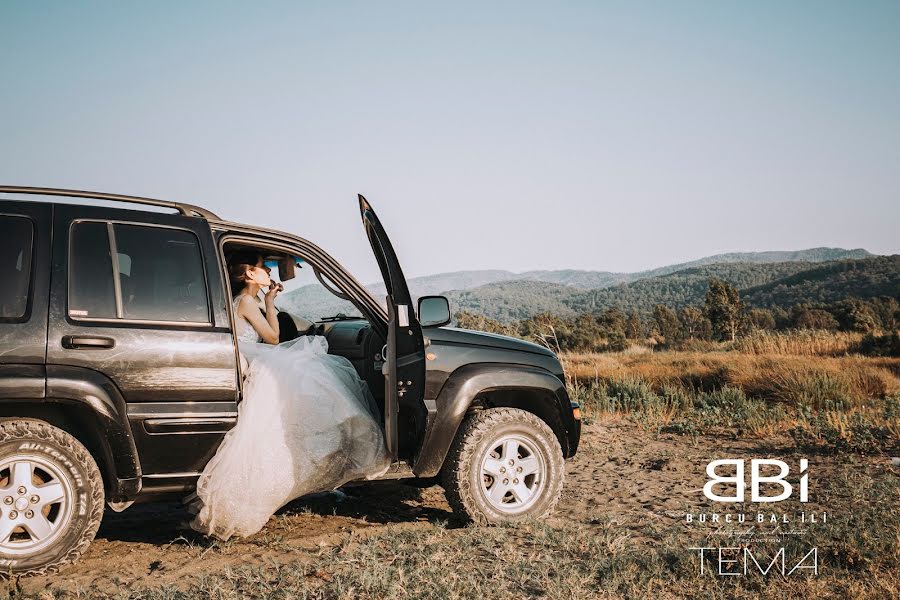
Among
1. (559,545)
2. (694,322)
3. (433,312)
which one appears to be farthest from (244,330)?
(694,322)

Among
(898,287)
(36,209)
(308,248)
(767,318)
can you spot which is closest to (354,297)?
(308,248)

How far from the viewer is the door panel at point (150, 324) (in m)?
4.36

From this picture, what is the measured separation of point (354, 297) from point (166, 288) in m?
1.32

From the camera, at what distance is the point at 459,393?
17.1 feet

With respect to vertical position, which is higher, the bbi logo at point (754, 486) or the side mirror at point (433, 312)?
the side mirror at point (433, 312)

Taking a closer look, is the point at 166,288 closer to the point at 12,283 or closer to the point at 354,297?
the point at 12,283

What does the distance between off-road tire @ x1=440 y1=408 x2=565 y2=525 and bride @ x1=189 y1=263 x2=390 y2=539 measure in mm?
517

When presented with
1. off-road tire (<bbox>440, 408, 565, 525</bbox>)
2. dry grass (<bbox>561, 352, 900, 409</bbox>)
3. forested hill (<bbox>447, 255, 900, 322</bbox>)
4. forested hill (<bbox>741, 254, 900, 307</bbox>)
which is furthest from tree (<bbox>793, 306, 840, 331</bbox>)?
off-road tire (<bbox>440, 408, 565, 525</bbox>)

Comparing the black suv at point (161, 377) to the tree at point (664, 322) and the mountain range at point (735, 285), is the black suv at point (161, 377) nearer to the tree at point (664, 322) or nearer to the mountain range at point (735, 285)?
the mountain range at point (735, 285)

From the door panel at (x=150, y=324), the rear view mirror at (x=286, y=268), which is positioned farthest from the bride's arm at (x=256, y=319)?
the door panel at (x=150, y=324)

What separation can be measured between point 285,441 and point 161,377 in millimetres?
891

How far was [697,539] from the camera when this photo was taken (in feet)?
16.4

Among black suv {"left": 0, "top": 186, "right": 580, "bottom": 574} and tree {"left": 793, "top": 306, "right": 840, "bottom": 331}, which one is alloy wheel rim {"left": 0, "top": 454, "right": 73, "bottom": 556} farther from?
tree {"left": 793, "top": 306, "right": 840, "bottom": 331}

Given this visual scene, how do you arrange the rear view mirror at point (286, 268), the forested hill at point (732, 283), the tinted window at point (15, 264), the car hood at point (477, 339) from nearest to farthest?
the tinted window at point (15, 264), the car hood at point (477, 339), the rear view mirror at point (286, 268), the forested hill at point (732, 283)
